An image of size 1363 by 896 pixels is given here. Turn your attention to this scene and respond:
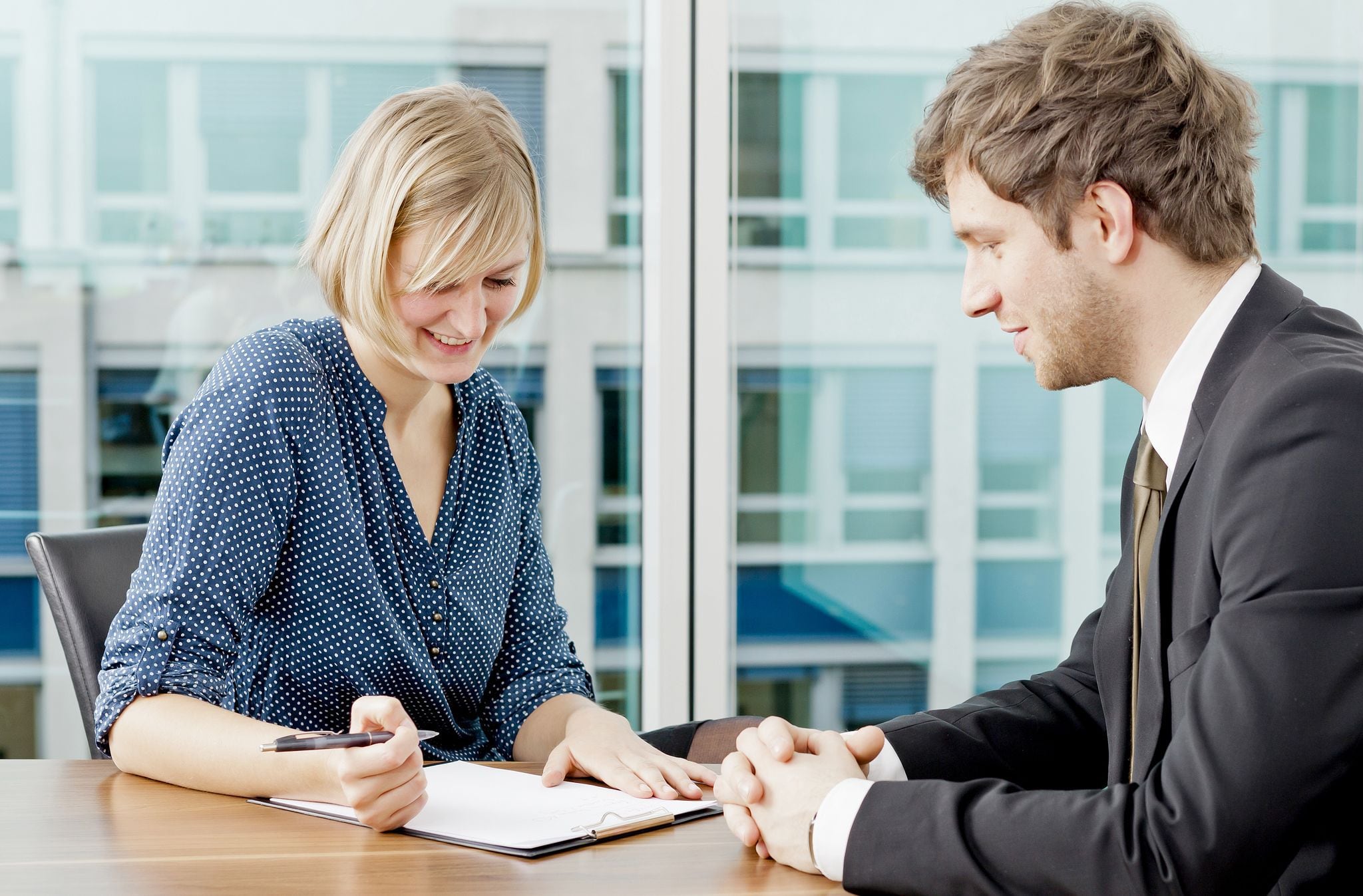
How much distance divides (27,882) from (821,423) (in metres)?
2.40

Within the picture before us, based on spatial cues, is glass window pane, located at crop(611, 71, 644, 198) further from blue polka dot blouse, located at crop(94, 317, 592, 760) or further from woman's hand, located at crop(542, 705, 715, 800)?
woman's hand, located at crop(542, 705, 715, 800)

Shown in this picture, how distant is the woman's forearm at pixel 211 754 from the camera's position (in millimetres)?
1215

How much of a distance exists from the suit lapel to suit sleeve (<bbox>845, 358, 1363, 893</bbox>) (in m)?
0.10

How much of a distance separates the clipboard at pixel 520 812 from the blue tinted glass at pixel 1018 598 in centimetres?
208

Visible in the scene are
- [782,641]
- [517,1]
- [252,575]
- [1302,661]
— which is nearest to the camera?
[1302,661]

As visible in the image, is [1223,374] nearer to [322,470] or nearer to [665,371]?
[322,470]

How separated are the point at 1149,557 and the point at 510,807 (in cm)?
68

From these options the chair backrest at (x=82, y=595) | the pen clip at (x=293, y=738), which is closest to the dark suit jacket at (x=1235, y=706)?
the pen clip at (x=293, y=738)

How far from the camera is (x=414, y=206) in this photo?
157 cm

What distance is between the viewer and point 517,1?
3.02 metres

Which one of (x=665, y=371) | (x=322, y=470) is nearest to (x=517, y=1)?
(x=665, y=371)

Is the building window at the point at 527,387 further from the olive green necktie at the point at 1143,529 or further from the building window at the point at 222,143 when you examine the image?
the olive green necktie at the point at 1143,529

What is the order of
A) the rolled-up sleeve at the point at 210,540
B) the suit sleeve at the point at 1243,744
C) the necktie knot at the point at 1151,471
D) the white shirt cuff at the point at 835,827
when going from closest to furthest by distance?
the suit sleeve at the point at 1243,744 < the white shirt cuff at the point at 835,827 < the necktie knot at the point at 1151,471 < the rolled-up sleeve at the point at 210,540

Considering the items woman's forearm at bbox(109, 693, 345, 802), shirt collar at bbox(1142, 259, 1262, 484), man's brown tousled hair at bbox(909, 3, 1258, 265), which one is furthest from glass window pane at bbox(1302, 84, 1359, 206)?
woman's forearm at bbox(109, 693, 345, 802)
